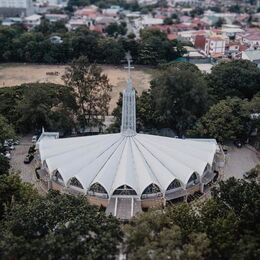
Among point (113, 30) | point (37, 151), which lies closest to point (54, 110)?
point (37, 151)

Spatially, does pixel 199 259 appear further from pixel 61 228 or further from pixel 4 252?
pixel 4 252

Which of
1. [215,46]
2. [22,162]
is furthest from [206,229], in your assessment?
[215,46]

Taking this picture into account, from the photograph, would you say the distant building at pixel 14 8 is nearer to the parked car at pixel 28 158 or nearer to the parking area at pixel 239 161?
the parked car at pixel 28 158

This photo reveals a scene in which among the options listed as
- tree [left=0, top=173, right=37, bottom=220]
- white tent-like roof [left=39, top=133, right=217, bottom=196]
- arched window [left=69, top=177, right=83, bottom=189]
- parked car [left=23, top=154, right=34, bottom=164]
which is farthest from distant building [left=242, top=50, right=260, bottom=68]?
tree [left=0, top=173, right=37, bottom=220]

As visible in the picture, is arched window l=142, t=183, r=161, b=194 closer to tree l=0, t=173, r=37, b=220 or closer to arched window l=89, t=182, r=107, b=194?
arched window l=89, t=182, r=107, b=194

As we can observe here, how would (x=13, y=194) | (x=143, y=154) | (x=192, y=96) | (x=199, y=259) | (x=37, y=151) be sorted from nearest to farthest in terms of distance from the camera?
(x=199, y=259) < (x=13, y=194) < (x=143, y=154) < (x=37, y=151) < (x=192, y=96)

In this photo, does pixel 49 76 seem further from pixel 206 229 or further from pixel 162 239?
pixel 162 239
